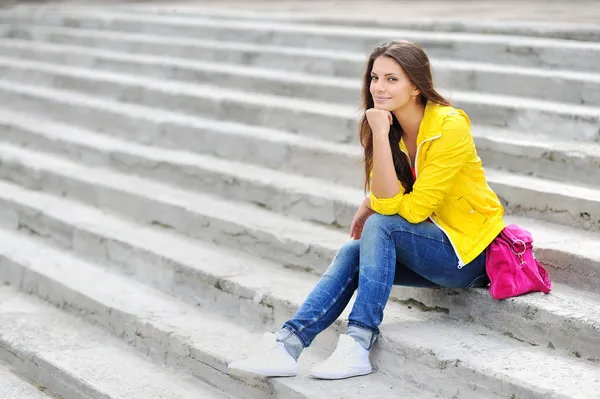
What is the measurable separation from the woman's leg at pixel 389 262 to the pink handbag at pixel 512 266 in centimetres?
5

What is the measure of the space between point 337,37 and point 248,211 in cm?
166

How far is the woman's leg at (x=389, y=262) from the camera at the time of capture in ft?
10.5

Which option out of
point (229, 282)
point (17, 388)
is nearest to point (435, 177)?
point (229, 282)

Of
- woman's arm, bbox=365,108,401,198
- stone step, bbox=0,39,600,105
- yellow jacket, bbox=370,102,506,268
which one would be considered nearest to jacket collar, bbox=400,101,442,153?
yellow jacket, bbox=370,102,506,268

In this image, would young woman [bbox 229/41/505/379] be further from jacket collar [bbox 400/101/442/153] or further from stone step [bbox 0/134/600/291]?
stone step [bbox 0/134/600/291]

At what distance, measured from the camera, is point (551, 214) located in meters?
3.80

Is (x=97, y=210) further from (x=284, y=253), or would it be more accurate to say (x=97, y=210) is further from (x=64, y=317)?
(x=284, y=253)

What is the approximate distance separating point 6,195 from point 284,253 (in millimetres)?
1962

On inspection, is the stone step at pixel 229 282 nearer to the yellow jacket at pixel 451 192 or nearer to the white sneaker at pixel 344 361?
the yellow jacket at pixel 451 192


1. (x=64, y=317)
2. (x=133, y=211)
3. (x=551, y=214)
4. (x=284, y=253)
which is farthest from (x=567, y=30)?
(x=64, y=317)

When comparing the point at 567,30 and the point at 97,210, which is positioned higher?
the point at 567,30

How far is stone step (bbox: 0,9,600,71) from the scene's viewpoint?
486cm

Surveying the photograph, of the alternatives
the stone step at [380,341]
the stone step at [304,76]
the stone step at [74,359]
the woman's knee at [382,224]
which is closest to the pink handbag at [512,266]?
the stone step at [380,341]

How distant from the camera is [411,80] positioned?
330cm
